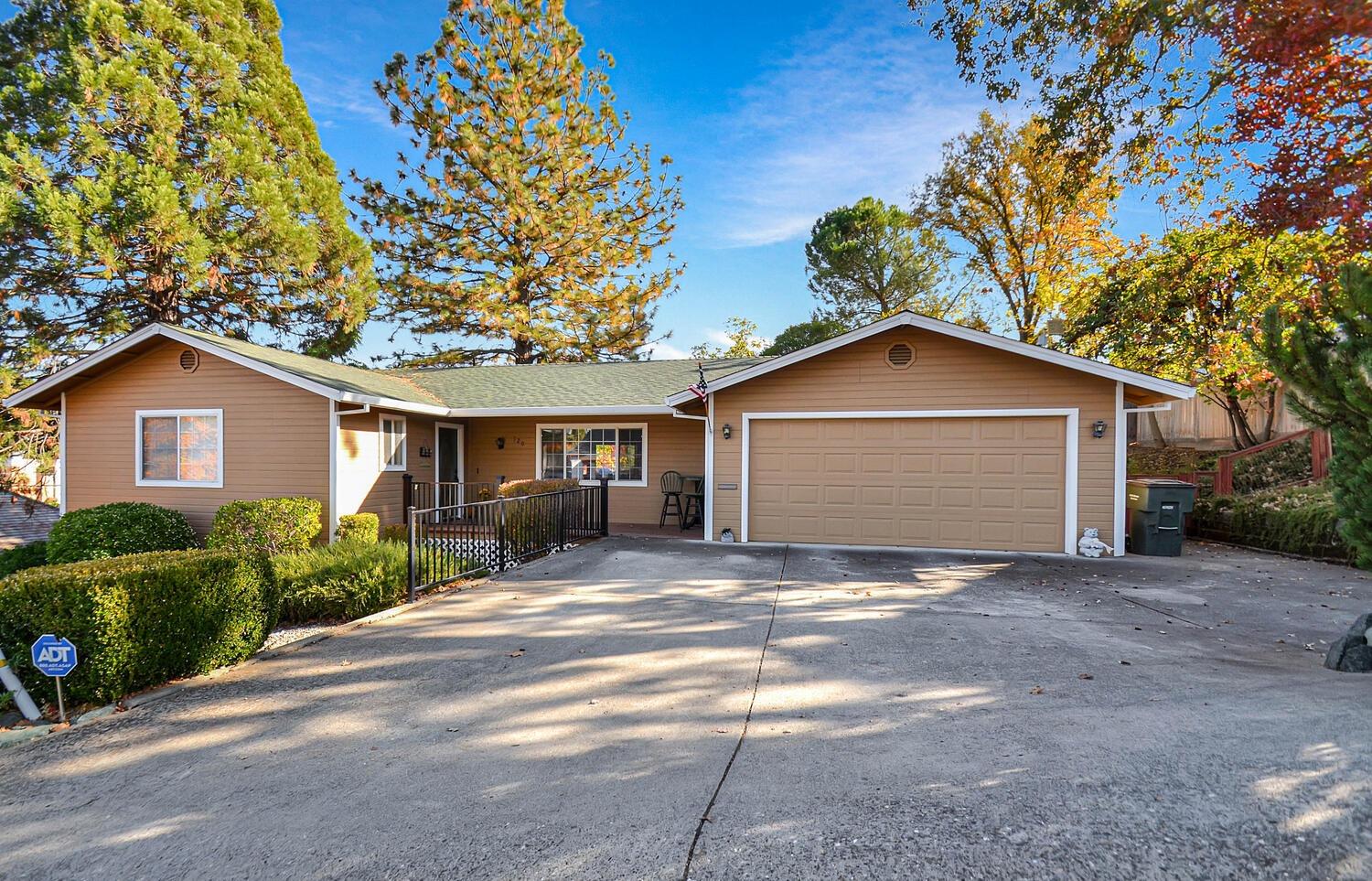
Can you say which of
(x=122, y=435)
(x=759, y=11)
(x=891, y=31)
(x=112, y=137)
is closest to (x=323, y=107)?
(x=112, y=137)

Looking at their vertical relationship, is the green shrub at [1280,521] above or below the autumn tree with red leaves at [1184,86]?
below

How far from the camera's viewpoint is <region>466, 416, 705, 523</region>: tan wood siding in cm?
1267

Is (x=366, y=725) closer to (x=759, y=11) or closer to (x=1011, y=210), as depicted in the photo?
(x=759, y=11)

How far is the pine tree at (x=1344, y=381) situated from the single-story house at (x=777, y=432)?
4.18 meters

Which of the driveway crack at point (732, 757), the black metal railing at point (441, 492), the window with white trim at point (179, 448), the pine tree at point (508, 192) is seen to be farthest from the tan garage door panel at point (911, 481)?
the pine tree at point (508, 192)

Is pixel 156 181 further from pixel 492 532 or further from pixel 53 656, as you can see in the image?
pixel 53 656

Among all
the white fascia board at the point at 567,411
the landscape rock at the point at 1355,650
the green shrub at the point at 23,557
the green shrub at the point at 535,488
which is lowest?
the green shrub at the point at 23,557

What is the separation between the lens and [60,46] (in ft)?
48.8

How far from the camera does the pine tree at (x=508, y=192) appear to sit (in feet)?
72.4

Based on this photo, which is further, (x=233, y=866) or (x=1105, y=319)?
(x=1105, y=319)

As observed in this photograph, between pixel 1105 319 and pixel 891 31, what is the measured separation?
1076 cm

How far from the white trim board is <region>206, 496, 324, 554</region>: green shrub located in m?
5.87

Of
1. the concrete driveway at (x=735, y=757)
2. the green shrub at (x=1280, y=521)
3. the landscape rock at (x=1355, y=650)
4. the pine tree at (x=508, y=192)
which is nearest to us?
the concrete driveway at (x=735, y=757)

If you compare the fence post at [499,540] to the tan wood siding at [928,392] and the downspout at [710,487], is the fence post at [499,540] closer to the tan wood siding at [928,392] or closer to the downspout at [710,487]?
the downspout at [710,487]
